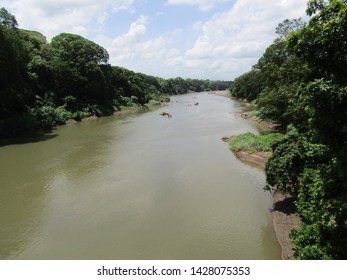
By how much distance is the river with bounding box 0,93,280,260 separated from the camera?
12.4 meters

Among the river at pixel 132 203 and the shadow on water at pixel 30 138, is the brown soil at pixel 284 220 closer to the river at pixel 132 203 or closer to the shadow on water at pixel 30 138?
the river at pixel 132 203

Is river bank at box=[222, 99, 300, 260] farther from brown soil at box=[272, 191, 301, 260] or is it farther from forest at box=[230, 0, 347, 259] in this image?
forest at box=[230, 0, 347, 259]

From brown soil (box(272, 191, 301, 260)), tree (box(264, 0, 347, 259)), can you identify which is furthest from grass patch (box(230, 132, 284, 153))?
tree (box(264, 0, 347, 259))

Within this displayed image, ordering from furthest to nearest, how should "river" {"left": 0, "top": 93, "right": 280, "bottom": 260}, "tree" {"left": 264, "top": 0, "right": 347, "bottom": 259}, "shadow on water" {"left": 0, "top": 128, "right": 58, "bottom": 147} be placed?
1. "shadow on water" {"left": 0, "top": 128, "right": 58, "bottom": 147}
2. "river" {"left": 0, "top": 93, "right": 280, "bottom": 260}
3. "tree" {"left": 264, "top": 0, "right": 347, "bottom": 259}

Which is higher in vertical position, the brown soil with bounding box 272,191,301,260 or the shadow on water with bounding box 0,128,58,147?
the shadow on water with bounding box 0,128,58,147

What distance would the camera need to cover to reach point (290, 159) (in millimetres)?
14008

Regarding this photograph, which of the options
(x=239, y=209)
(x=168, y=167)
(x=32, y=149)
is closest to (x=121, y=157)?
(x=168, y=167)

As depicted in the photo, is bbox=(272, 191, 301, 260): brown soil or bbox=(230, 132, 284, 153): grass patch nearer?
bbox=(272, 191, 301, 260): brown soil

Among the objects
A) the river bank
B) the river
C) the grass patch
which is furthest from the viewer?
the grass patch

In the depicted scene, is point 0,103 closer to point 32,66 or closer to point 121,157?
point 32,66

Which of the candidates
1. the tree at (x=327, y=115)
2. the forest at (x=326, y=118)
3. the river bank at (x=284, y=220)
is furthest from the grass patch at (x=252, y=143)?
the tree at (x=327, y=115)

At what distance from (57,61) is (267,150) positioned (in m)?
39.0

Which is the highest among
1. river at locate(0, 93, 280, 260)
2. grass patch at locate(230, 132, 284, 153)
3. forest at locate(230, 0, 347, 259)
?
forest at locate(230, 0, 347, 259)

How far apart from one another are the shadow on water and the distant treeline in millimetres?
899
